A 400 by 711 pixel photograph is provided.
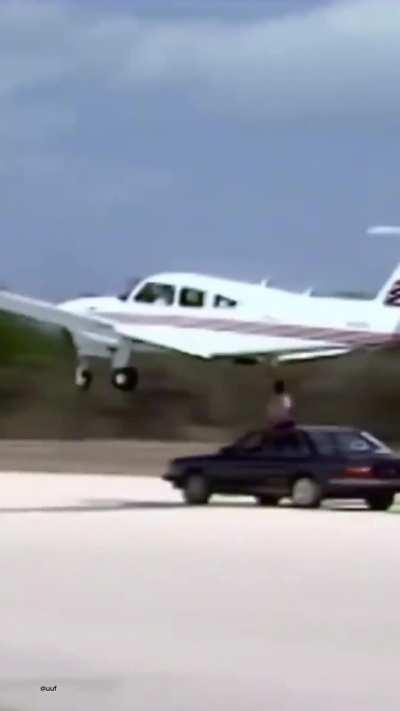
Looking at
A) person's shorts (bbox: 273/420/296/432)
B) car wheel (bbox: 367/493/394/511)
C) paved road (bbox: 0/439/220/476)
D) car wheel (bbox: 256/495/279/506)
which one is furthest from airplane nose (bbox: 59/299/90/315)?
car wheel (bbox: 367/493/394/511)

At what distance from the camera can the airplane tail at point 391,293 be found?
58375 millimetres

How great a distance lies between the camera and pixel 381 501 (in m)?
37.8

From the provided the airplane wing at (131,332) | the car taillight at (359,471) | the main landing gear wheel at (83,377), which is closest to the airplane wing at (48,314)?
the airplane wing at (131,332)

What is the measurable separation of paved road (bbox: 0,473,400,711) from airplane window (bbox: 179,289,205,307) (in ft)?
84.4

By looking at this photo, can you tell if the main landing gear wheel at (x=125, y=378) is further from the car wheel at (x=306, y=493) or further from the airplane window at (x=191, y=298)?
the car wheel at (x=306, y=493)

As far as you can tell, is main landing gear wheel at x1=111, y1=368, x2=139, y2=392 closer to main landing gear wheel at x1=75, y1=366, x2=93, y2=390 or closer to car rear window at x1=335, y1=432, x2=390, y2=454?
main landing gear wheel at x1=75, y1=366, x2=93, y2=390

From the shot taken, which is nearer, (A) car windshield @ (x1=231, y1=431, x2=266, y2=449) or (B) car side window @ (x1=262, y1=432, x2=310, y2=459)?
(B) car side window @ (x1=262, y1=432, x2=310, y2=459)

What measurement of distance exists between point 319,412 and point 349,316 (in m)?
22.3

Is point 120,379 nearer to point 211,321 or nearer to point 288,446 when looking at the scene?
point 211,321

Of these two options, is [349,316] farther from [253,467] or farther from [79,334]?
[253,467]

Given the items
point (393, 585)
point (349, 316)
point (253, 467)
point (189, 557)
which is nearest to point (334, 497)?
point (253, 467)

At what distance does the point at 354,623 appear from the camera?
65.2 feet

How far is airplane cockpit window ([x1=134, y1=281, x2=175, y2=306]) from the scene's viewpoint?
6209 cm

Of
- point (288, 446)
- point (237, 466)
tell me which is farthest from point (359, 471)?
point (237, 466)
